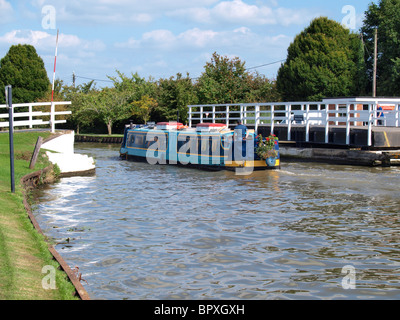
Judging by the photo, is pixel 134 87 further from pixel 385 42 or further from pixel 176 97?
pixel 385 42

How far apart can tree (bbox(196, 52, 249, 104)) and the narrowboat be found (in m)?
15.4

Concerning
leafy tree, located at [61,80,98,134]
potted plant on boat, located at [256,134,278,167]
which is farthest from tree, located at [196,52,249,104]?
potted plant on boat, located at [256,134,278,167]

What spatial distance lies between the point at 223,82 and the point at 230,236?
36130 millimetres

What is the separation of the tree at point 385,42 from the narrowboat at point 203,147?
886 inches

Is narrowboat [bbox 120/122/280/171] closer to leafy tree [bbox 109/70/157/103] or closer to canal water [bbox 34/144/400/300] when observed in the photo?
canal water [bbox 34/144/400/300]

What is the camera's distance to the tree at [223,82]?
46.5 metres

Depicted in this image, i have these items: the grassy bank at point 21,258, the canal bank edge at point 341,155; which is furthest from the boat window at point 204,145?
the grassy bank at point 21,258

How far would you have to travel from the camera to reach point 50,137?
2453cm

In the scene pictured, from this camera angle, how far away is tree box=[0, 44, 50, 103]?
4653cm

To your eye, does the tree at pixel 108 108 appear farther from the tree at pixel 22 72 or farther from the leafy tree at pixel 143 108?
the tree at pixel 22 72

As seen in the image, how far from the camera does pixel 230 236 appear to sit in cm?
1205

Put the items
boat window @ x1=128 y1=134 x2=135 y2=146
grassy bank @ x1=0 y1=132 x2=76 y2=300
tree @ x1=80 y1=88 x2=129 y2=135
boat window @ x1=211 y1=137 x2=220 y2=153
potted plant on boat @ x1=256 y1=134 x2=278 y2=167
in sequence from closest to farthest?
grassy bank @ x1=0 y1=132 x2=76 y2=300
potted plant on boat @ x1=256 y1=134 x2=278 y2=167
boat window @ x1=211 y1=137 x2=220 y2=153
boat window @ x1=128 y1=134 x2=135 y2=146
tree @ x1=80 y1=88 x2=129 y2=135
